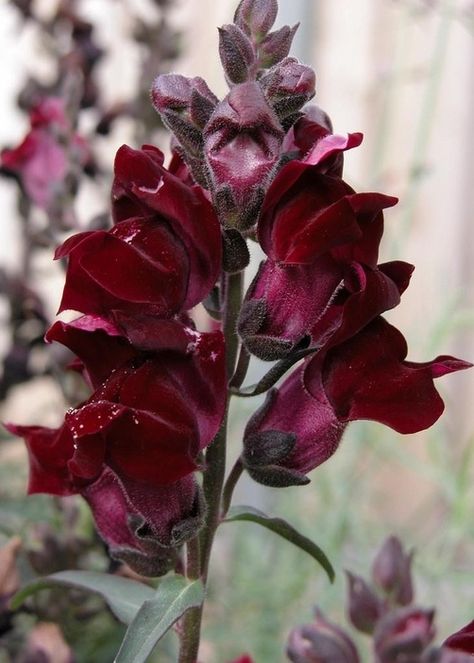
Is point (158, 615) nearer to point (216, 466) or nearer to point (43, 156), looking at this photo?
point (216, 466)

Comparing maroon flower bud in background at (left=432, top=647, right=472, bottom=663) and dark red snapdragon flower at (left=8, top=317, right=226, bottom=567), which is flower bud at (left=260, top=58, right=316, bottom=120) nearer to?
dark red snapdragon flower at (left=8, top=317, right=226, bottom=567)

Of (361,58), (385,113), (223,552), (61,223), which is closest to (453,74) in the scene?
(361,58)

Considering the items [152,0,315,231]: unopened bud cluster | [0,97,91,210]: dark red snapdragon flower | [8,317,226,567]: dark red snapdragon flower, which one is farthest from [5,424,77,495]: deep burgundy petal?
[0,97,91,210]: dark red snapdragon flower

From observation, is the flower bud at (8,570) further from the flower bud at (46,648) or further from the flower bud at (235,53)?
the flower bud at (235,53)

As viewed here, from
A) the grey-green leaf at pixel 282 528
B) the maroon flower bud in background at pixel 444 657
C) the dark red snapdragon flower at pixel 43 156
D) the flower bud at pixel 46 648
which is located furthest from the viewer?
the dark red snapdragon flower at pixel 43 156

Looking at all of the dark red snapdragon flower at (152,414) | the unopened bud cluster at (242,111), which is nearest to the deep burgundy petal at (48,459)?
the dark red snapdragon flower at (152,414)

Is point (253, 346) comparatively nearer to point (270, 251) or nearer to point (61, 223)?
point (270, 251)
